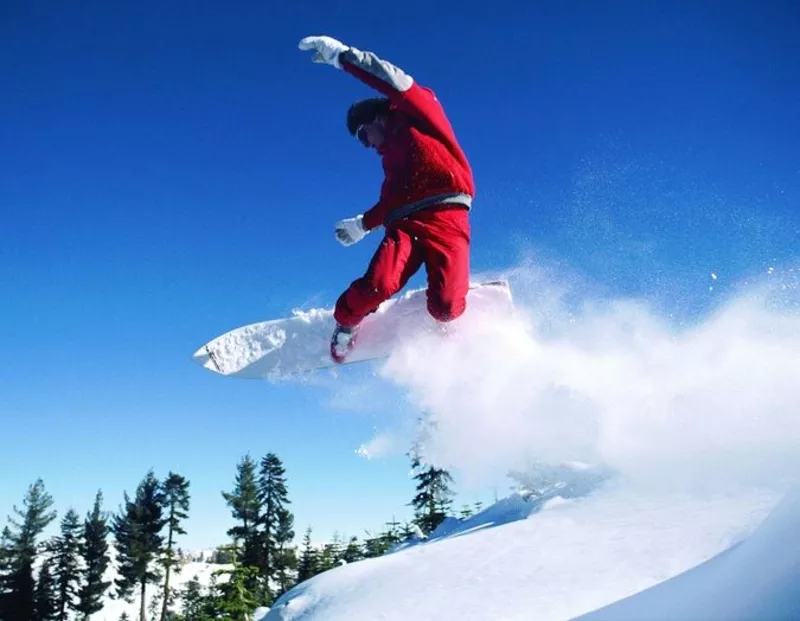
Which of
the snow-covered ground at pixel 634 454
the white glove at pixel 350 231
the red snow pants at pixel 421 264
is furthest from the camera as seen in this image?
the white glove at pixel 350 231

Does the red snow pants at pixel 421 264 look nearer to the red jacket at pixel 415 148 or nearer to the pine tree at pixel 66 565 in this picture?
the red jacket at pixel 415 148

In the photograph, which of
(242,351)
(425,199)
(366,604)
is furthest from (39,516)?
(425,199)

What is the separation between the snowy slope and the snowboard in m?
2.92

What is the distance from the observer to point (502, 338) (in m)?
6.88

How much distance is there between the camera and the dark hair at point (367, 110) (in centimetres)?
648

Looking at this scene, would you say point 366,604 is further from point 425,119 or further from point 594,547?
point 425,119

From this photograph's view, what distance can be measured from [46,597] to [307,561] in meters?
18.7

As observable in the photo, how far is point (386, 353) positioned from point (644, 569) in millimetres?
4385

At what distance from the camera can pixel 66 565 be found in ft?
137

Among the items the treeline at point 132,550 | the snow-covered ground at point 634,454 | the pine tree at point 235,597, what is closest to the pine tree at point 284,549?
the treeline at point 132,550

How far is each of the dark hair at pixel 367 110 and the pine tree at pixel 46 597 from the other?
4674 cm

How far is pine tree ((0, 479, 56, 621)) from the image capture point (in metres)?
38.4

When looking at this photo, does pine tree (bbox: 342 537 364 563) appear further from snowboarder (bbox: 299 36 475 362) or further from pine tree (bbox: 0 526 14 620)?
snowboarder (bbox: 299 36 475 362)

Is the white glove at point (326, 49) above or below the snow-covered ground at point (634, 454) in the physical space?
above
